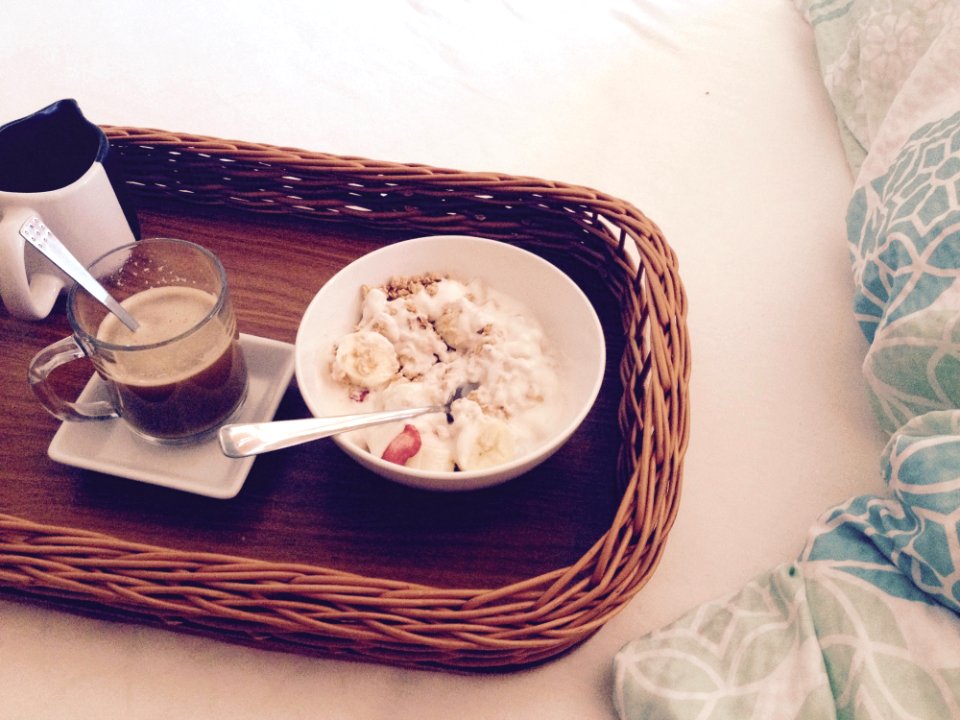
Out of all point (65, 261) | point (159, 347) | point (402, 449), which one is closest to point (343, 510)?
point (402, 449)

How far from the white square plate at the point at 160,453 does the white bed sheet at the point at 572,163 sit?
0.43 ft

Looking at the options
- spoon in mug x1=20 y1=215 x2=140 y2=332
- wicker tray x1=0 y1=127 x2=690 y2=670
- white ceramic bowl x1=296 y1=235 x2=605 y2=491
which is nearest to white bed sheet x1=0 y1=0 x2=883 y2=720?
wicker tray x1=0 y1=127 x2=690 y2=670

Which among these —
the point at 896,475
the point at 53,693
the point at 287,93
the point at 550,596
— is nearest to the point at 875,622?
the point at 896,475

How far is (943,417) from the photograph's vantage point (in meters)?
0.67

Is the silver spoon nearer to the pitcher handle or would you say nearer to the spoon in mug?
the spoon in mug

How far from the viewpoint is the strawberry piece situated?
2.11 feet

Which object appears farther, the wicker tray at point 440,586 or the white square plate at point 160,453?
the white square plate at point 160,453

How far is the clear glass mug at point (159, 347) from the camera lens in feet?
2.08

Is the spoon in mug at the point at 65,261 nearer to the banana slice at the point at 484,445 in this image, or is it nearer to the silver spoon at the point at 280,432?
the silver spoon at the point at 280,432

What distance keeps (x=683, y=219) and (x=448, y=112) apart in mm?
440

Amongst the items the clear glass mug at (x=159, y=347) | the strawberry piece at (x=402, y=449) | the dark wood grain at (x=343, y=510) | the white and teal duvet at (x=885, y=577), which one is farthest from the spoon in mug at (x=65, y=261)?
the white and teal duvet at (x=885, y=577)

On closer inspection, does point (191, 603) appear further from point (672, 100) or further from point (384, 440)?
point (672, 100)

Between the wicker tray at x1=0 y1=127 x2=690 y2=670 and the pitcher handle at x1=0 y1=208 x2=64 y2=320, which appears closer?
the wicker tray at x1=0 y1=127 x2=690 y2=670

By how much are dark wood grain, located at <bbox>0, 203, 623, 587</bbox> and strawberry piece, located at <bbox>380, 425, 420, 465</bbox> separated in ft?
0.17
